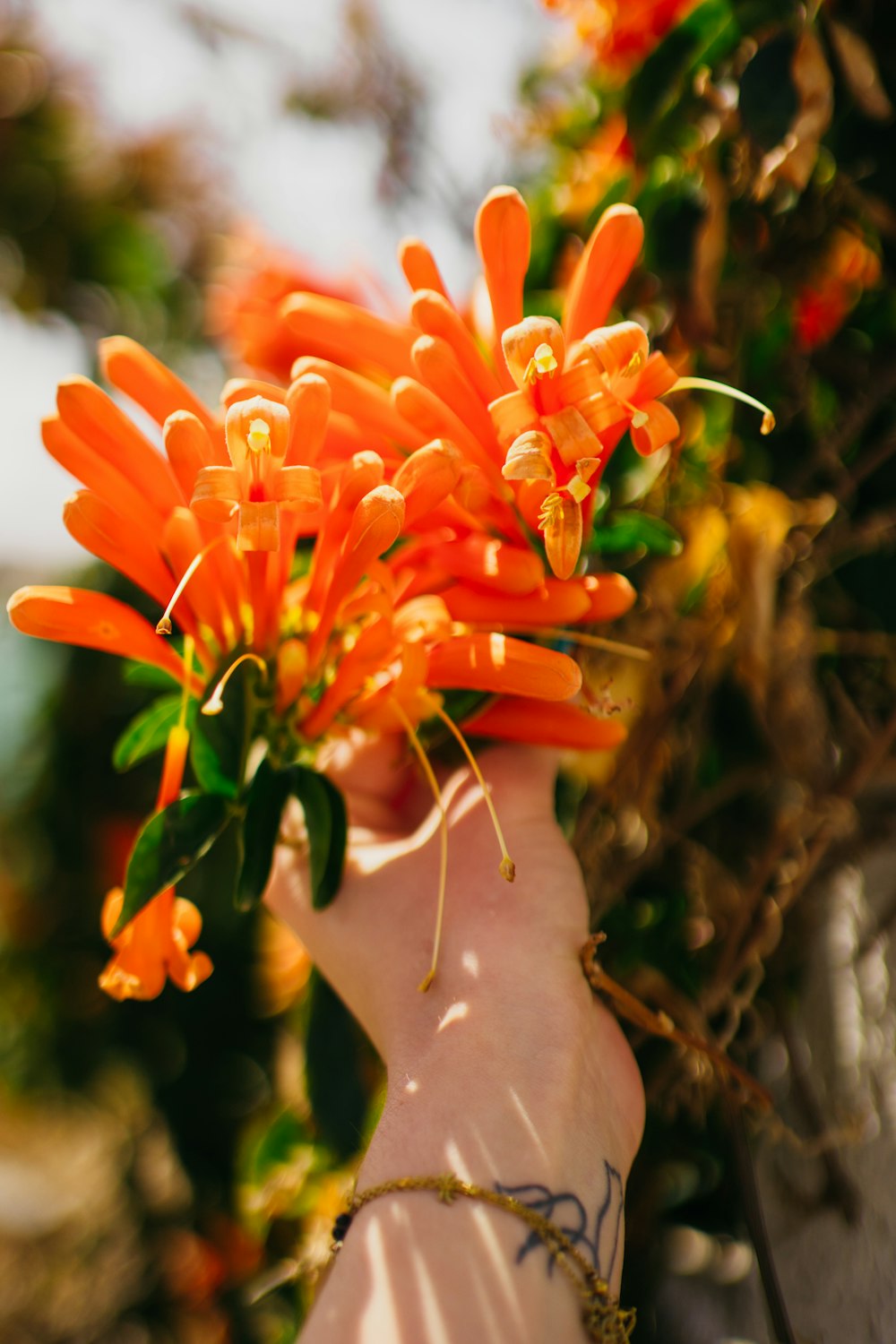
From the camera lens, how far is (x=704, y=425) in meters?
1.10

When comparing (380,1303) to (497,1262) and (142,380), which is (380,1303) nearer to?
(497,1262)

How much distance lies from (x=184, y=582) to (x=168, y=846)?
0.20m

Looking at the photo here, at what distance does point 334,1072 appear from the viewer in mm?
894

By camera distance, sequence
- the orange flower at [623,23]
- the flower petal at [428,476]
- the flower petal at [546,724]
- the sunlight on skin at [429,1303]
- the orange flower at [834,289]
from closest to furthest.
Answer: the sunlight on skin at [429,1303], the flower petal at [428,476], the flower petal at [546,724], the orange flower at [623,23], the orange flower at [834,289]

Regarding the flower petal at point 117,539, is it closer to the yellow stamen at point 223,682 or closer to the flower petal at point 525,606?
the yellow stamen at point 223,682

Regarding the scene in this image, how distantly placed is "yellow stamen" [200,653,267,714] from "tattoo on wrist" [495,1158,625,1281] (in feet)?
1.09

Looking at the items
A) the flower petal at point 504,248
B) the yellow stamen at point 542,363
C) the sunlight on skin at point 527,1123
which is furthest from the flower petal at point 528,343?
the sunlight on skin at point 527,1123

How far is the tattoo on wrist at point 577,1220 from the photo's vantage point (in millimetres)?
559

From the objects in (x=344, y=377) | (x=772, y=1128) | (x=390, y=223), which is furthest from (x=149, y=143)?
(x=772, y=1128)

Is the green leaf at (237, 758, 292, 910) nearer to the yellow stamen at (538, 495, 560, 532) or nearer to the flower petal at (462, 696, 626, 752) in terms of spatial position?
the flower petal at (462, 696, 626, 752)

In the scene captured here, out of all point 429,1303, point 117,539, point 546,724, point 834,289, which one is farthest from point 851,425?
point 429,1303

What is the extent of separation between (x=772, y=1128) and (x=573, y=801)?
0.37m

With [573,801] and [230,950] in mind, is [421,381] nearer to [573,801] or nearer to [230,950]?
[573,801]

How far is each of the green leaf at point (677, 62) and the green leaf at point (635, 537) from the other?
43cm
